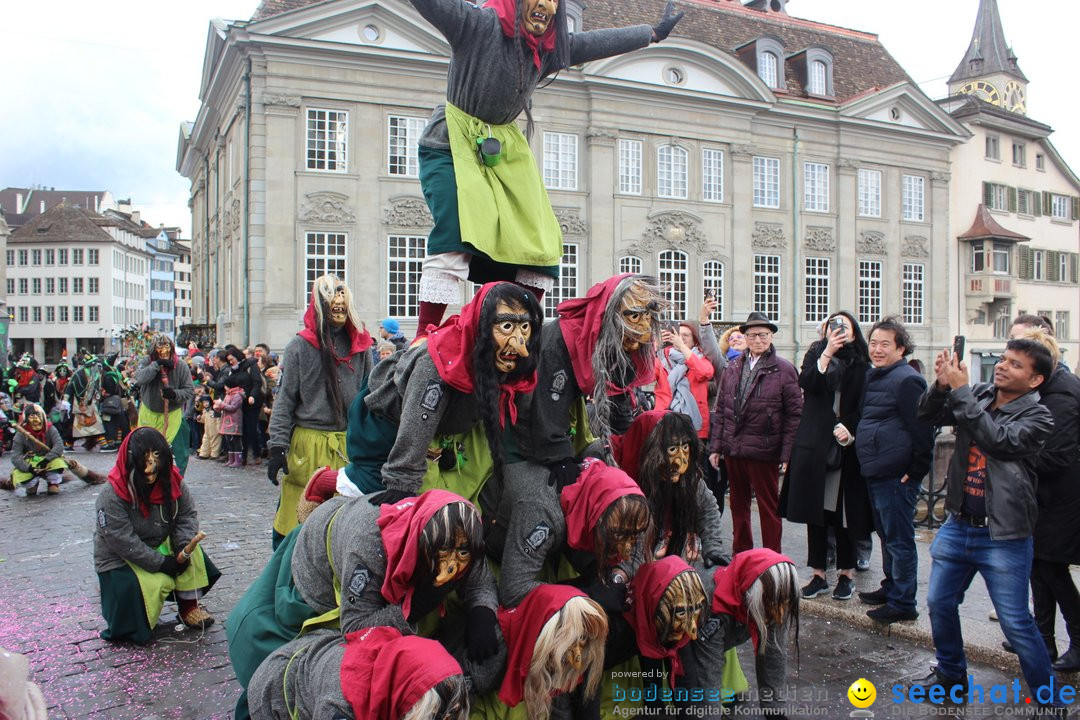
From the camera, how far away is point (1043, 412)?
176 inches

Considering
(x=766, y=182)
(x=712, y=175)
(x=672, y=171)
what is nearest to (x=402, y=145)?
(x=672, y=171)

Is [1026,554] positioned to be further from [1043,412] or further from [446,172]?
[446,172]

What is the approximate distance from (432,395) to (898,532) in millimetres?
3877

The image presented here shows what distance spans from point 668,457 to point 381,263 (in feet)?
81.0

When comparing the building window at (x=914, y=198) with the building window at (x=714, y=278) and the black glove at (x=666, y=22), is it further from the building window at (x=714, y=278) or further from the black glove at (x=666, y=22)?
the black glove at (x=666, y=22)

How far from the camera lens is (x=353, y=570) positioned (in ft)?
11.1

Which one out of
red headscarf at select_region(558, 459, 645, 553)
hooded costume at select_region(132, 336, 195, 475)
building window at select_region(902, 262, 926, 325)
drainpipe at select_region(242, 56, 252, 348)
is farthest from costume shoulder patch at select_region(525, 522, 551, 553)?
building window at select_region(902, 262, 926, 325)

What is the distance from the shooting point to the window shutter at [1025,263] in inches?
1633

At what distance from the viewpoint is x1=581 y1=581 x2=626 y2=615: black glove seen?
3.86 m

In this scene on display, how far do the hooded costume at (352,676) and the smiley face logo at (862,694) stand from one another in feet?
8.56

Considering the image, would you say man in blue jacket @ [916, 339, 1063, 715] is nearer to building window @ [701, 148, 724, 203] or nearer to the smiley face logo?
the smiley face logo

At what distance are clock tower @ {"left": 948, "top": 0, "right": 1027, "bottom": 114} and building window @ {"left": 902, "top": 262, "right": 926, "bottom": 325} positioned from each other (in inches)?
817

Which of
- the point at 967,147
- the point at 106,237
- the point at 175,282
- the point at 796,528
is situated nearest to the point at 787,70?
the point at 967,147

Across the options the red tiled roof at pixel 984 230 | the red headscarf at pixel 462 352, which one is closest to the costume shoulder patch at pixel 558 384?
the red headscarf at pixel 462 352
